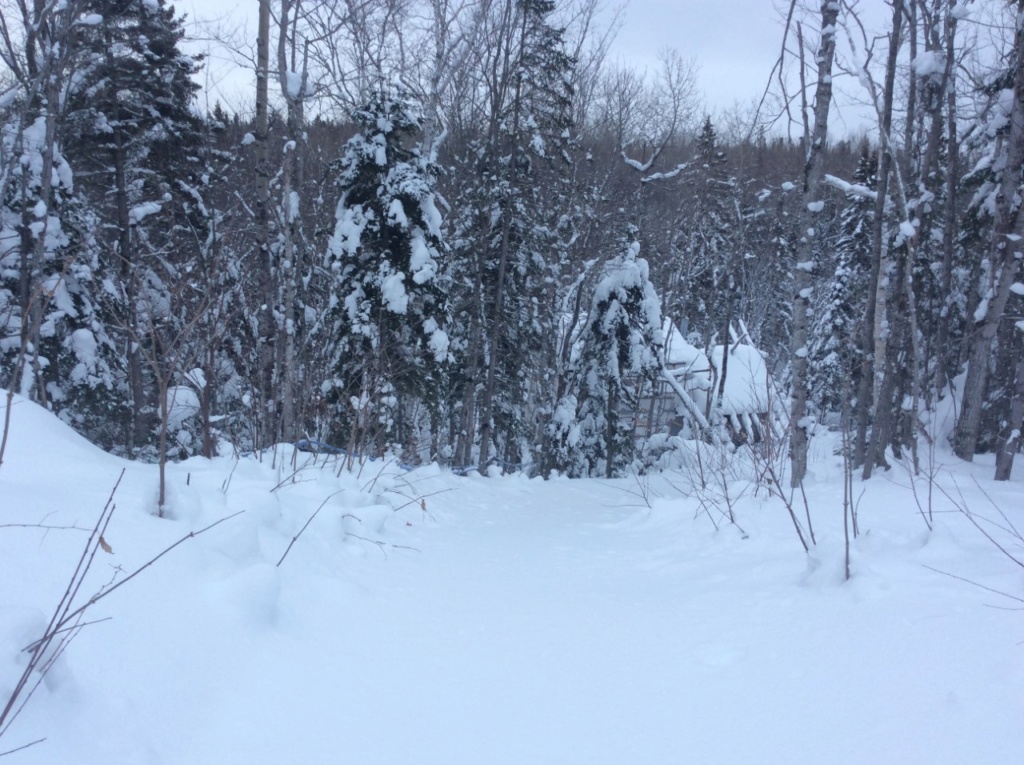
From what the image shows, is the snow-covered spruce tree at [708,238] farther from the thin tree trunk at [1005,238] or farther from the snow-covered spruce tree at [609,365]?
the thin tree trunk at [1005,238]

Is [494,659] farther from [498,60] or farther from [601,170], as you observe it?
[601,170]

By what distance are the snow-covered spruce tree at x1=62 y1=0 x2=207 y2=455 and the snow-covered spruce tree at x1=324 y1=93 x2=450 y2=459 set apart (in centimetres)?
325

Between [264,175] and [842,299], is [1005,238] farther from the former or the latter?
[842,299]

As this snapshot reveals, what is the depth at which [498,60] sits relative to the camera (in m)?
15.7

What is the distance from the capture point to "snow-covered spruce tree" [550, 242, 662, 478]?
54.1ft

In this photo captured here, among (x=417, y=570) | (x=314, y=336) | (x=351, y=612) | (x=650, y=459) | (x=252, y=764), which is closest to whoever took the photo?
(x=252, y=764)

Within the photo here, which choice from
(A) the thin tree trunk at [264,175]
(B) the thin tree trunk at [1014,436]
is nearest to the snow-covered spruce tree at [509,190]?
(A) the thin tree trunk at [264,175]

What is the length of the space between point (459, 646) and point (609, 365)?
13888 mm

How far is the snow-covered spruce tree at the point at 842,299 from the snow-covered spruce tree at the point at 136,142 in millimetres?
20579

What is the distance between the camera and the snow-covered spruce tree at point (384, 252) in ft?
39.6

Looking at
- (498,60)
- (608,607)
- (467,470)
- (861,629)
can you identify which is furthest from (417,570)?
(498,60)

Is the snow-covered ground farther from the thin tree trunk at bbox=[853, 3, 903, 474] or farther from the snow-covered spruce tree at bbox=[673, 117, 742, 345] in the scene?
the snow-covered spruce tree at bbox=[673, 117, 742, 345]

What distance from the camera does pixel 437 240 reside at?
41.5 feet

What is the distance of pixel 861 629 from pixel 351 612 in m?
2.67
